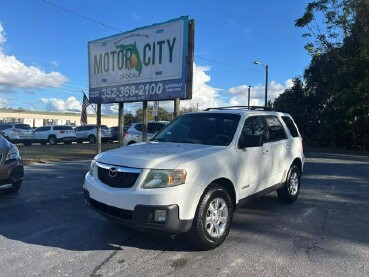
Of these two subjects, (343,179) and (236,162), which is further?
(343,179)

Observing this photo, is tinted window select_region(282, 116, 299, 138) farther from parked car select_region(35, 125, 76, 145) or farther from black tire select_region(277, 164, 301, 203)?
parked car select_region(35, 125, 76, 145)

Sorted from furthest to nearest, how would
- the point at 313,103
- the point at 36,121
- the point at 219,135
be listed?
the point at 36,121
the point at 313,103
the point at 219,135

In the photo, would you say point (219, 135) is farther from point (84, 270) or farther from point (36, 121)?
point (36, 121)

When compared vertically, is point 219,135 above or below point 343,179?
above

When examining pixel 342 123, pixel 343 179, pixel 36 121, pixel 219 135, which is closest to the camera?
pixel 219 135

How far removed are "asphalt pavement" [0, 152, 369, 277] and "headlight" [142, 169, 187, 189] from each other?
86 centimetres

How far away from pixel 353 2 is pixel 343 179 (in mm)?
18051

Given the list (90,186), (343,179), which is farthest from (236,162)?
(343,179)

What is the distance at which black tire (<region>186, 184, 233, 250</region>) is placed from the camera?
4.69 m

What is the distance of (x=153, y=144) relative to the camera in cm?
590

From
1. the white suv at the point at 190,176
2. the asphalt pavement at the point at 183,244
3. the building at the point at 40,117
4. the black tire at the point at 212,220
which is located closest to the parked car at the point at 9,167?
the asphalt pavement at the point at 183,244

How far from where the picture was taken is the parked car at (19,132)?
30812 mm

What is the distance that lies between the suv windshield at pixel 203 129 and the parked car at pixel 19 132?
89.8ft

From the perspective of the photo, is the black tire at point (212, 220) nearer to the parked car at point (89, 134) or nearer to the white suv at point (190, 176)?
the white suv at point (190, 176)
